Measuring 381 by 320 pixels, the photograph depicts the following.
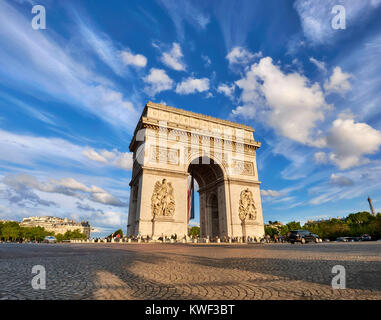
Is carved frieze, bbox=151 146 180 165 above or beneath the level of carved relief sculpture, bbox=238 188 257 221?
above

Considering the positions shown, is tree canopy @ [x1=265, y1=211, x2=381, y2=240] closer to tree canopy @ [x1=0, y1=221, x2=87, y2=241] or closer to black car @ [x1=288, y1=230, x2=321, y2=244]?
black car @ [x1=288, y1=230, x2=321, y2=244]

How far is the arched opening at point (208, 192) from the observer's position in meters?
27.2

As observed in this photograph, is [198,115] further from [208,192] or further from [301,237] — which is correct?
[301,237]

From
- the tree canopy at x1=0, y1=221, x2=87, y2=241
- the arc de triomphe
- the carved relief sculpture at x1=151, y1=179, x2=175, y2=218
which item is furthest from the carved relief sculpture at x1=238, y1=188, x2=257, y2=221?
the tree canopy at x1=0, y1=221, x2=87, y2=241

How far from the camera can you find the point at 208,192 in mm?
30281

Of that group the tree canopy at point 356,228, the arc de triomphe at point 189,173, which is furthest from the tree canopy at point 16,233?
the tree canopy at point 356,228

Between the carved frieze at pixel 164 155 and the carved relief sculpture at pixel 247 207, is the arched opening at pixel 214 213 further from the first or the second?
the carved frieze at pixel 164 155

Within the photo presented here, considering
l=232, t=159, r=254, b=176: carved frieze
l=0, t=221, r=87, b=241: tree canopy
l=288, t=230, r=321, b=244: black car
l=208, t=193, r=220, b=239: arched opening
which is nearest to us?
l=288, t=230, r=321, b=244: black car

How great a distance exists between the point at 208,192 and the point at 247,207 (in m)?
6.23

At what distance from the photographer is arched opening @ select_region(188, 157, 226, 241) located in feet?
89.1

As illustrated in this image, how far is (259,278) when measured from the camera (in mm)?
3287
